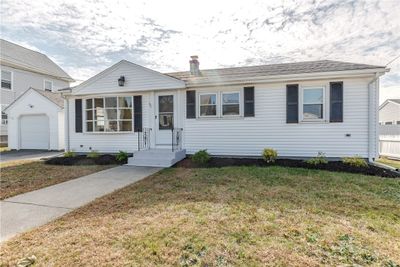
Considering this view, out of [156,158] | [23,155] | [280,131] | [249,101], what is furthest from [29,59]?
[280,131]

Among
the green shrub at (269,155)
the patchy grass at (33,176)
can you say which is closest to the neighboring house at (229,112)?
the green shrub at (269,155)

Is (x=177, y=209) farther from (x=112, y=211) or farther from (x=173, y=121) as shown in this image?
(x=173, y=121)

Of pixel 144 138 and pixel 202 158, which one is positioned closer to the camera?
pixel 202 158

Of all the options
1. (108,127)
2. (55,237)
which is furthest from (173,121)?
(55,237)

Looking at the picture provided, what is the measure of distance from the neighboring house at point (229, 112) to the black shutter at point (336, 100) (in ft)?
0.11

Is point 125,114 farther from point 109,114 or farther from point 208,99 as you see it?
point 208,99

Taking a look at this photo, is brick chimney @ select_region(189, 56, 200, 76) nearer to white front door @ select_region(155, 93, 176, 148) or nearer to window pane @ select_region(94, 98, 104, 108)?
white front door @ select_region(155, 93, 176, 148)

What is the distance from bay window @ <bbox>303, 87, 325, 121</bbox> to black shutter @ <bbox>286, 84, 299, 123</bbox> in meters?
0.30

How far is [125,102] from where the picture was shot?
10.0 meters

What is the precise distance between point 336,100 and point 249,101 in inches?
119

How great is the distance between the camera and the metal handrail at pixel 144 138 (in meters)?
9.73

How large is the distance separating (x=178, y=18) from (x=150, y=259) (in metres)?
8.70

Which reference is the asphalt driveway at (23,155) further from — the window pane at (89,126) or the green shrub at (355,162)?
the green shrub at (355,162)

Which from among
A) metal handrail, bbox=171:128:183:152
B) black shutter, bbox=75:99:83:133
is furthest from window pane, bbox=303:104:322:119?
black shutter, bbox=75:99:83:133
